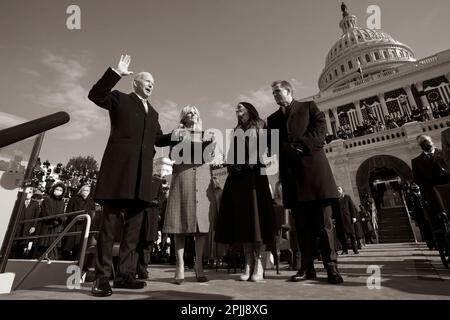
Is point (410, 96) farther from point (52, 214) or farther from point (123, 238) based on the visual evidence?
point (123, 238)

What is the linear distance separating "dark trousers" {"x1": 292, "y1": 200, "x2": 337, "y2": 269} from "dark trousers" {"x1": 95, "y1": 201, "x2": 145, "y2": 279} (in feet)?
6.55

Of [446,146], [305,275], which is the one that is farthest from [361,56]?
[305,275]

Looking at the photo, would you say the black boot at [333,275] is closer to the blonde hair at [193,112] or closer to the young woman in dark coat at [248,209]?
the young woman in dark coat at [248,209]

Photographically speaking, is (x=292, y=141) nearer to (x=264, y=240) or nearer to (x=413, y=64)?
(x=264, y=240)

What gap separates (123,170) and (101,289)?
1.13m

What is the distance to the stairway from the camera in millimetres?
14141

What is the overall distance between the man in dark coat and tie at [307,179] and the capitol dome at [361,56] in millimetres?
62122

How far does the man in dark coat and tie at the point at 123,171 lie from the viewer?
2666 millimetres

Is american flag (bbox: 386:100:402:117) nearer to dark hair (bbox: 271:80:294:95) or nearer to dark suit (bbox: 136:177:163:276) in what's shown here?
dark hair (bbox: 271:80:294:95)

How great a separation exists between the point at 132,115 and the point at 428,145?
504 cm

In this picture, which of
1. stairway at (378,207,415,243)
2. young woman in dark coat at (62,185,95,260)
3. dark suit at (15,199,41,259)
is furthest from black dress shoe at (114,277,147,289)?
stairway at (378,207,415,243)

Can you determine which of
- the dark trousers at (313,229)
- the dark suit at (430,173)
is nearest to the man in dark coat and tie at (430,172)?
the dark suit at (430,173)

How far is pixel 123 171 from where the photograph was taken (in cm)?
278

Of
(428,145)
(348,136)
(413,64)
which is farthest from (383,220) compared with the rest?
(413,64)
